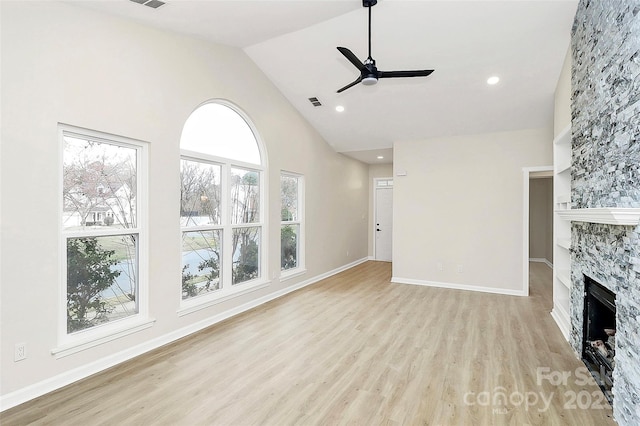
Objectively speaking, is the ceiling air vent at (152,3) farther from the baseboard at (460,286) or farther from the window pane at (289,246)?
the baseboard at (460,286)

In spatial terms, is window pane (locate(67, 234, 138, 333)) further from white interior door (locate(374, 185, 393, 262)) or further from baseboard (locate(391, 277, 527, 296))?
white interior door (locate(374, 185, 393, 262))

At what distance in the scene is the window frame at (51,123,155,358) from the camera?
2553 mm

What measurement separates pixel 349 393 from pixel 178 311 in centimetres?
207

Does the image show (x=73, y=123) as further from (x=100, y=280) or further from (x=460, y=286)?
(x=460, y=286)

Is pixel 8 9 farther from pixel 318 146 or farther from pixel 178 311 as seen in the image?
pixel 318 146

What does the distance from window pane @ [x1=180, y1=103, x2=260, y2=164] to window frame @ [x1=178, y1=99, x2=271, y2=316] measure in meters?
0.06

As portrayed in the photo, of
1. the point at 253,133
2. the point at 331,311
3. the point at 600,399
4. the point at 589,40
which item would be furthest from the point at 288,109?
the point at 600,399

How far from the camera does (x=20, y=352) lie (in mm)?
2283

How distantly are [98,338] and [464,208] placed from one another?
5.43 metres

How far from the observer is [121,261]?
301 centimetres

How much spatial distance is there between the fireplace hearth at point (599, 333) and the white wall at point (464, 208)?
248 centimetres

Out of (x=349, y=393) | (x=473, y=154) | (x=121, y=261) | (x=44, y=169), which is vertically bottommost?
(x=349, y=393)

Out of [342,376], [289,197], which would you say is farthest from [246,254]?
[342,376]

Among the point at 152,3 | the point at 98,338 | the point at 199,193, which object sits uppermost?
the point at 152,3
